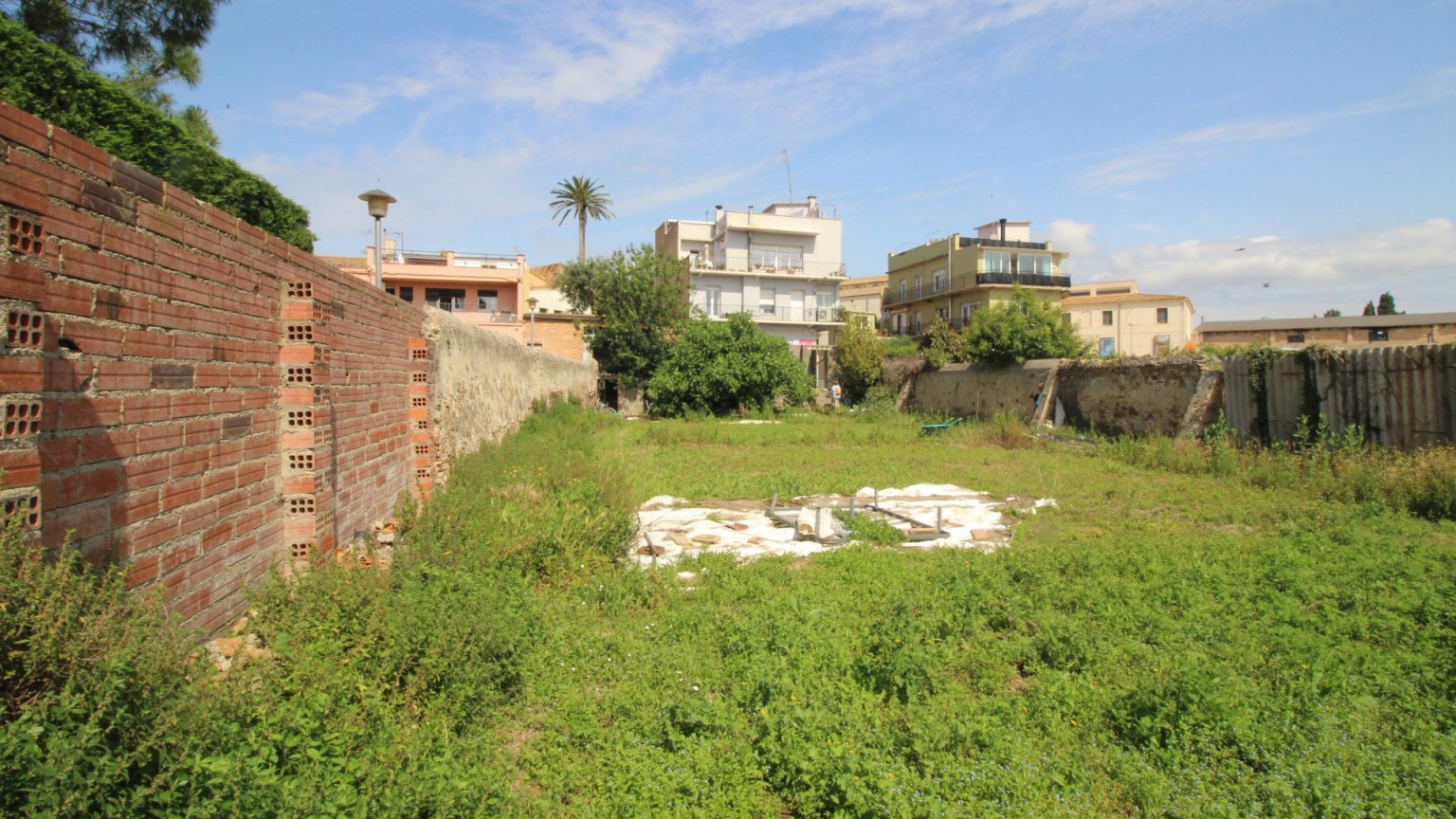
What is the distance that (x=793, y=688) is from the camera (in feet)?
12.9

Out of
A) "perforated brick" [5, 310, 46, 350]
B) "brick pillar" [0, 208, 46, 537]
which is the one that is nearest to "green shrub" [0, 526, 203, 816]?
"brick pillar" [0, 208, 46, 537]

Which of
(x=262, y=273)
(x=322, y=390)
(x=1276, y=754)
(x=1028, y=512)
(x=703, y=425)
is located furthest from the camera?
(x=703, y=425)

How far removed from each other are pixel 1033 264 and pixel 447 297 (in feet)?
109

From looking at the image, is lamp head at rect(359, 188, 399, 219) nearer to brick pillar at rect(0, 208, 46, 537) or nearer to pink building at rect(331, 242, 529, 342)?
brick pillar at rect(0, 208, 46, 537)

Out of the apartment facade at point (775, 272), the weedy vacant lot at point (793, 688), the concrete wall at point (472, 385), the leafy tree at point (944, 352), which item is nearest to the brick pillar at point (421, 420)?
the concrete wall at point (472, 385)

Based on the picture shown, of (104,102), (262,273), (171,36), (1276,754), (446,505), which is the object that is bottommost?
(1276,754)

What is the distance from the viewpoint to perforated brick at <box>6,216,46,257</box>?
2525 mm

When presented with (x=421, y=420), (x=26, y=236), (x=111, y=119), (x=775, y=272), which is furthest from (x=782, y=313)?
(x=26, y=236)

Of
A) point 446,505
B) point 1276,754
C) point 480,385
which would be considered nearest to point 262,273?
point 446,505

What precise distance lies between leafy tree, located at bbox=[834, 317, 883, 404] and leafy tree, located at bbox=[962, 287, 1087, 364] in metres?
7.78

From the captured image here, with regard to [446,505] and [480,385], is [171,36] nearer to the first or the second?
[480,385]

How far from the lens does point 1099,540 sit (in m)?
7.42

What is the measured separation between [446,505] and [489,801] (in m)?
3.93

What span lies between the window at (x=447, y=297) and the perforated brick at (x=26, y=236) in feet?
117
